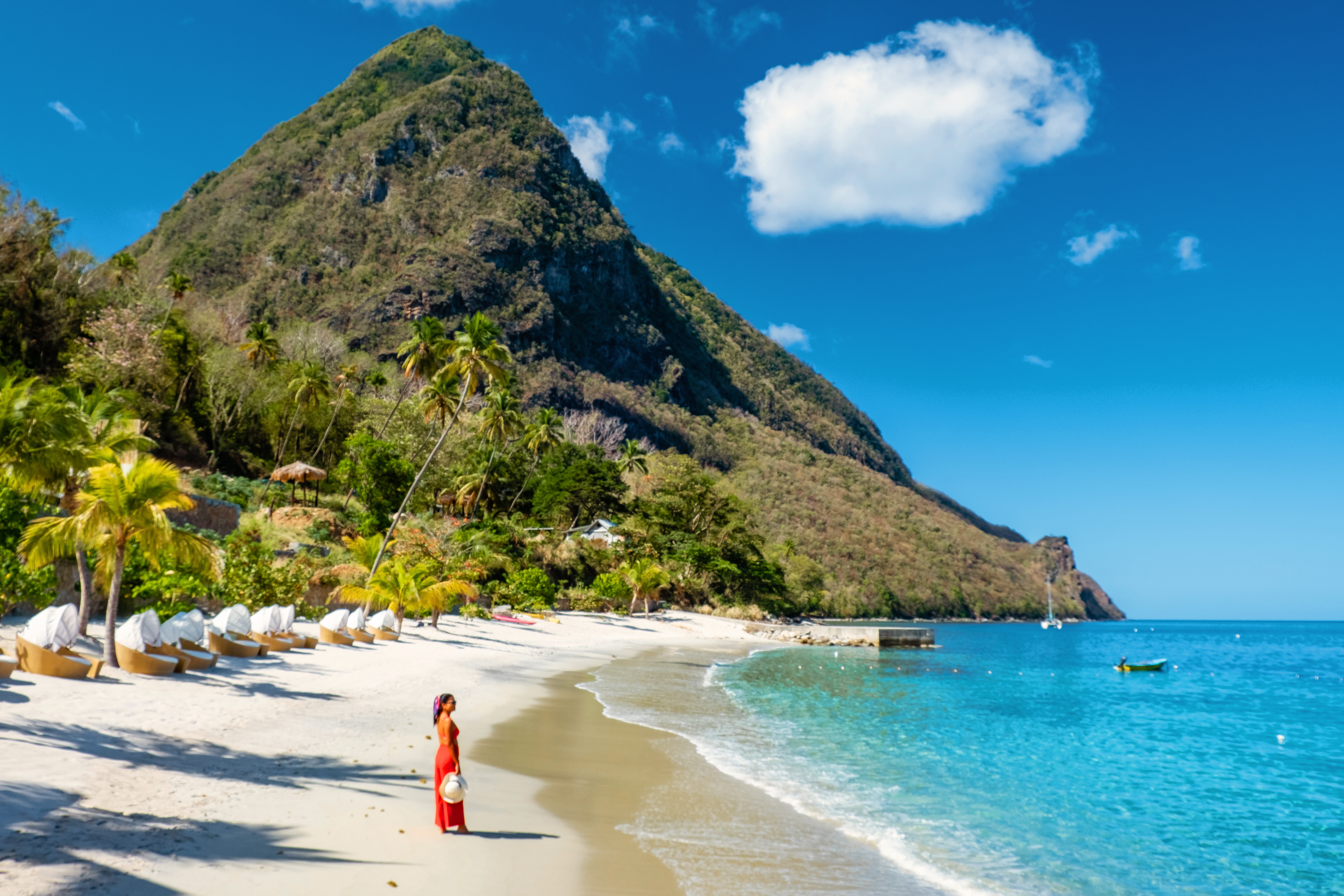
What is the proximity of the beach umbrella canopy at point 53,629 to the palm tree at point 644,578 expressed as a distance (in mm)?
39856

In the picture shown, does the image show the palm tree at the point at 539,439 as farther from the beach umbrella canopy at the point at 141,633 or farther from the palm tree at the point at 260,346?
the beach umbrella canopy at the point at 141,633

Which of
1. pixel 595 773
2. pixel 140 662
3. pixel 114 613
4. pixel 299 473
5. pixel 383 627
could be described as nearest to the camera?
pixel 595 773

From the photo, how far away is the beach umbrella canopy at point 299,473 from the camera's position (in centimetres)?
3875

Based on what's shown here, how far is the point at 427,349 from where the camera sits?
1426 inches

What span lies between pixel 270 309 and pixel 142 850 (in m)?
124

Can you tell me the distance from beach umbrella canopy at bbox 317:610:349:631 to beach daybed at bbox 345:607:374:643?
0.16 metres

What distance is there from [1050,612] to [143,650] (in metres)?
114

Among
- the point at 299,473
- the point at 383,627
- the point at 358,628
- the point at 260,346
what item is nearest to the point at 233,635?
the point at 358,628

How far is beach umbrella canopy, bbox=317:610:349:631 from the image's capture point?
68.9 feet

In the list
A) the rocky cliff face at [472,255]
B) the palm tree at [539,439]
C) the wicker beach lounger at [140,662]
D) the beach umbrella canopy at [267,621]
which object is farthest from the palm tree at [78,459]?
the rocky cliff face at [472,255]

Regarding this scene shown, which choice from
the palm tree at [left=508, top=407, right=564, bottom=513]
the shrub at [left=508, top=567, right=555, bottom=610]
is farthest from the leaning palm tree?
the shrub at [left=508, top=567, right=555, bottom=610]

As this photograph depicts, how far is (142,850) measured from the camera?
5754 millimetres

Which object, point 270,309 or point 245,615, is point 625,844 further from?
point 270,309

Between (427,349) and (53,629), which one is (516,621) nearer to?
(427,349)
